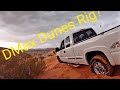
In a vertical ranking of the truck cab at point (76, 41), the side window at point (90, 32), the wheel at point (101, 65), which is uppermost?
the side window at point (90, 32)

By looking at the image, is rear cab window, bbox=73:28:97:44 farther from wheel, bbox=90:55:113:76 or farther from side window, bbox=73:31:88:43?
wheel, bbox=90:55:113:76

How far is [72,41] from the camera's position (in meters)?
6.86

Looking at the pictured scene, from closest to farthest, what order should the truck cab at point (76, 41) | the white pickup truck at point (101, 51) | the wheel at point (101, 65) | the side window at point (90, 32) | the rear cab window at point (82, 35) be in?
the white pickup truck at point (101, 51) → the wheel at point (101, 65) → the truck cab at point (76, 41) → the rear cab window at point (82, 35) → the side window at point (90, 32)

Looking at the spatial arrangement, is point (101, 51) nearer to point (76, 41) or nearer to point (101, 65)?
point (101, 65)

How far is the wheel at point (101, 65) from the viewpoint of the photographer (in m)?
4.78

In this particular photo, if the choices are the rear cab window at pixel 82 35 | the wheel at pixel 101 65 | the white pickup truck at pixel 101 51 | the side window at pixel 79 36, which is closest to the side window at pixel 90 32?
the rear cab window at pixel 82 35

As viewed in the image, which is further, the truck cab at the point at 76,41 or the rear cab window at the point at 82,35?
the rear cab window at the point at 82,35

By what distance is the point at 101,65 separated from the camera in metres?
5.08

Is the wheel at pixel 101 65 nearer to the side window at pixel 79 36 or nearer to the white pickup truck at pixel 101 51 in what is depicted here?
the white pickup truck at pixel 101 51

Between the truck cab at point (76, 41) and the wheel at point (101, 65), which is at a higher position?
the truck cab at point (76, 41)
